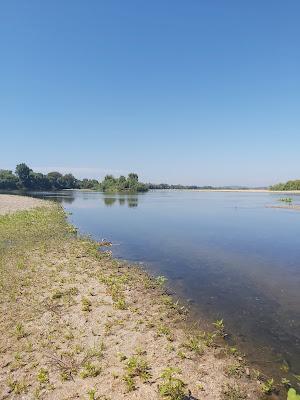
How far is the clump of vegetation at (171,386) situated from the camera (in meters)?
7.00

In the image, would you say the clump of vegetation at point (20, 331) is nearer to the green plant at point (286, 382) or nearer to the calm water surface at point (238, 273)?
the calm water surface at point (238, 273)

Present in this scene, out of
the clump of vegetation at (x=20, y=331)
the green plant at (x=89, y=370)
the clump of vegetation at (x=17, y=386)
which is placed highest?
the clump of vegetation at (x=20, y=331)

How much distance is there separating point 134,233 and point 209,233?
324 inches

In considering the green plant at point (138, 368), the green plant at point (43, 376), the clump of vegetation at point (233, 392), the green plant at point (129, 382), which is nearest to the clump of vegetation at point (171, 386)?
the green plant at point (138, 368)

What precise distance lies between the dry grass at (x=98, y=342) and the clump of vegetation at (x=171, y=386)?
2 cm

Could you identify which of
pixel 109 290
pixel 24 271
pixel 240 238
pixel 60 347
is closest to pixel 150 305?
pixel 109 290

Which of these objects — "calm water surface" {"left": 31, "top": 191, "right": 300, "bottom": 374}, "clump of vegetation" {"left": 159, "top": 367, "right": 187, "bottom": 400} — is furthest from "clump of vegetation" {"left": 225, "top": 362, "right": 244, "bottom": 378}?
"clump of vegetation" {"left": 159, "top": 367, "right": 187, "bottom": 400}

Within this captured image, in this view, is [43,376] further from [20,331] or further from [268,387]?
[268,387]

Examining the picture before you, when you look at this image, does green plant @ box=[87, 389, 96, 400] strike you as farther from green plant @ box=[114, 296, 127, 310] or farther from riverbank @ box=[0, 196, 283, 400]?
green plant @ box=[114, 296, 127, 310]

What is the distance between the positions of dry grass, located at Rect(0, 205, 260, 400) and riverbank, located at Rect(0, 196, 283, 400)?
3 cm

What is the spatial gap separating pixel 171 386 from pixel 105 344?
9.28 feet

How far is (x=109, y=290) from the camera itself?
548 inches

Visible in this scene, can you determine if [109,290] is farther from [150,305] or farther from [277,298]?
[277,298]

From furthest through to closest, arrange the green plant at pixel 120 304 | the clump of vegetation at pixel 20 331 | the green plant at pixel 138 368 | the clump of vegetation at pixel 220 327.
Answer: the green plant at pixel 120 304
the clump of vegetation at pixel 220 327
the clump of vegetation at pixel 20 331
the green plant at pixel 138 368
